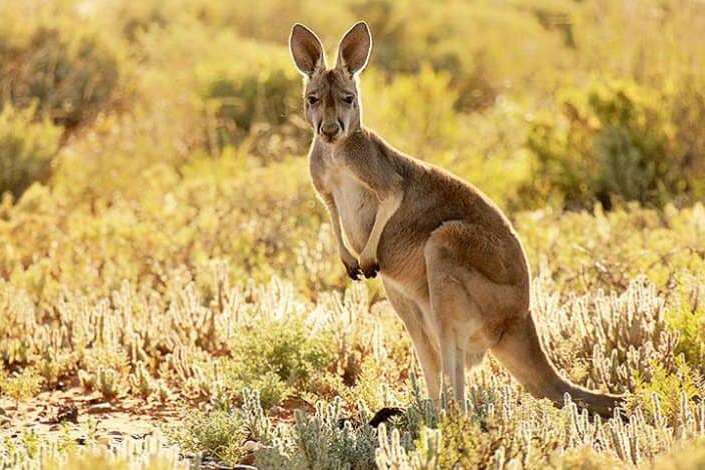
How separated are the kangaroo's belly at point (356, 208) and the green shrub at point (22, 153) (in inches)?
255

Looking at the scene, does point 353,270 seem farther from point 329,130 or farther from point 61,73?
point 61,73

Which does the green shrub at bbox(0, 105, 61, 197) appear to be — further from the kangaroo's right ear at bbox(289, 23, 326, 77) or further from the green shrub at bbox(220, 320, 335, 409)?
the kangaroo's right ear at bbox(289, 23, 326, 77)

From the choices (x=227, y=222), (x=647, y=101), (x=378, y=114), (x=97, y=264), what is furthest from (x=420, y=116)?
(x=97, y=264)

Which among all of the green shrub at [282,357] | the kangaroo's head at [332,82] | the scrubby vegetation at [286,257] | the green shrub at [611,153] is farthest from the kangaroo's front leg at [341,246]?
the green shrub at [611,153]

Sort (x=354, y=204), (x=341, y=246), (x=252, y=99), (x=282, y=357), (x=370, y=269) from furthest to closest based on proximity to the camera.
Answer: (x=252, y=99) < (x=282, y=357) < (x=341, y=246) < (x=354, y=204) < (x=370, y=269)

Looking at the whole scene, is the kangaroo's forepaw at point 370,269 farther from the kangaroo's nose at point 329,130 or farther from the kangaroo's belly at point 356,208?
the kangaroo's nose at point 329,130

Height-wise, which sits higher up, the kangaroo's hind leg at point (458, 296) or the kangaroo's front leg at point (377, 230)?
the kangaroo's front leg at point (377, 230)

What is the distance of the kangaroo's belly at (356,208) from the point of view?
5.20 m

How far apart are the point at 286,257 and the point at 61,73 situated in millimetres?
6744

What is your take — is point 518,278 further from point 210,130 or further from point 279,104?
point 279,104

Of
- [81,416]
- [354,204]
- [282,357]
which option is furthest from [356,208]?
[81,416]

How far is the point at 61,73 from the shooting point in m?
14.4

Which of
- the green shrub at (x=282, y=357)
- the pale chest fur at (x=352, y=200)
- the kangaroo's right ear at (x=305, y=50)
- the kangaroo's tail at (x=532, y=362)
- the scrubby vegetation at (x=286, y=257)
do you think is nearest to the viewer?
the scrubby vegetation at (x=286, y=257)

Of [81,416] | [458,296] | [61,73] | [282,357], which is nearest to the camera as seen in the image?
[458,296]
